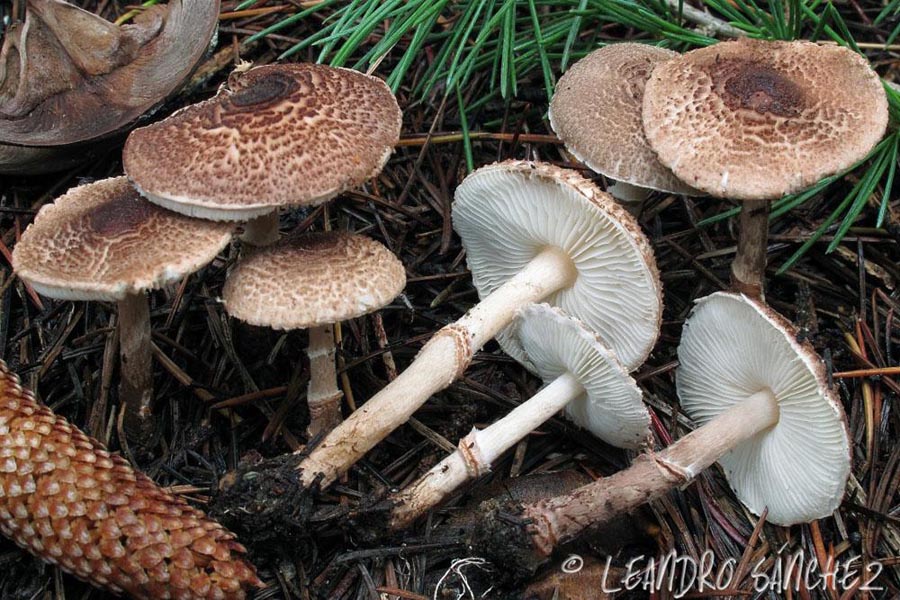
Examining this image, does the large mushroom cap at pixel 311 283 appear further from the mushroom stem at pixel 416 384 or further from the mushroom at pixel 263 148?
the mushroom stem at pixel 416 384

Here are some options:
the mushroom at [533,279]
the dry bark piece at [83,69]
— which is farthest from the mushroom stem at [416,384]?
the dry bark piece at [83,69]

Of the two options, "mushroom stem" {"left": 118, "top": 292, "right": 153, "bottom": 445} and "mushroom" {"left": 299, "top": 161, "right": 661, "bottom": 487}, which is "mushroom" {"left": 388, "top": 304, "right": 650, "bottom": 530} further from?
"mushroom stem" {"left": 118, "top": 292, "right": 153, "bottom": 445}

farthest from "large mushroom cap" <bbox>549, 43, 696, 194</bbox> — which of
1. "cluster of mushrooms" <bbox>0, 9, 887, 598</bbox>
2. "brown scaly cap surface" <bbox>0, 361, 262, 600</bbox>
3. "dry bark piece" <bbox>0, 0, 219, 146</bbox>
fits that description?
"brown scaly cap surface" <bbox>0, 361, 262, 600</bbox>

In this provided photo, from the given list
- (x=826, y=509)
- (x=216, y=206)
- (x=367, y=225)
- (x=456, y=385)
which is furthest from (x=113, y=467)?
(x=826, y=509)

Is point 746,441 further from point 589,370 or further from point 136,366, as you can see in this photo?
point 136,366

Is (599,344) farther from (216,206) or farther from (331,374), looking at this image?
(216,206)
